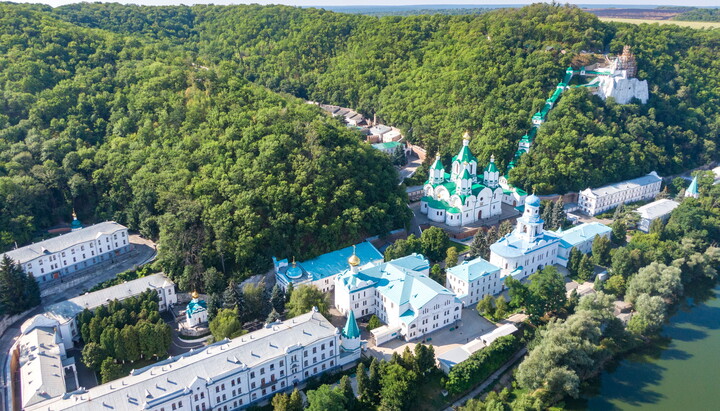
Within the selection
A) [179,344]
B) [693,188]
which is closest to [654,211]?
[693,188]

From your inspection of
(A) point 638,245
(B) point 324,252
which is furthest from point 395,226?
(A) point 638,245

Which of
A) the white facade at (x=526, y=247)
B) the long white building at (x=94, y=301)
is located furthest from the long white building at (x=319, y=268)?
the white facade at (x=526, y=247)

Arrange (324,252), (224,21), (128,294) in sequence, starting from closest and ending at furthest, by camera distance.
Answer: (128,294) < (324,252) < (224,21)

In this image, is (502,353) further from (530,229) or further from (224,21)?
(224,21)

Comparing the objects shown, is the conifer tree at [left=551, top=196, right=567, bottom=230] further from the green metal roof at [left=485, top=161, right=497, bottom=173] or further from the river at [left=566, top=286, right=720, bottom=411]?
the river at [left=566, top=286, right=720, bottom=411]

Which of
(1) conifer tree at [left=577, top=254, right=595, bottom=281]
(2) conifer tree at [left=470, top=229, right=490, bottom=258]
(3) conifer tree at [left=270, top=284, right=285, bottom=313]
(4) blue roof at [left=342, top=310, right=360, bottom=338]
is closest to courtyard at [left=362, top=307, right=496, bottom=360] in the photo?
(4) blue roof at [left=342, top=310, right=360, bottom=338]

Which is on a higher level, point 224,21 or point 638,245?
point 224,21

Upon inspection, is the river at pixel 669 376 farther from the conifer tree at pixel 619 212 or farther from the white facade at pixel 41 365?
the white facade at pixel 41 365
